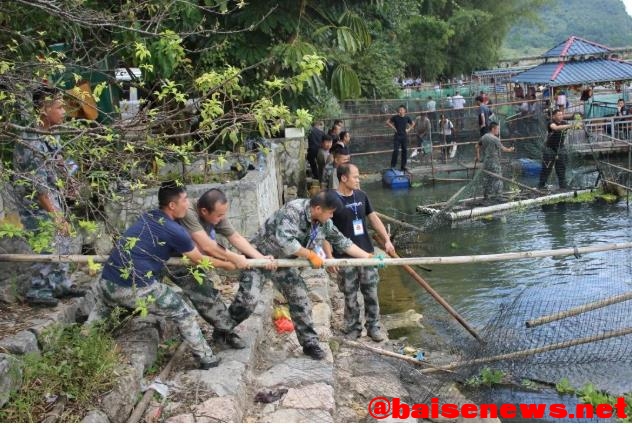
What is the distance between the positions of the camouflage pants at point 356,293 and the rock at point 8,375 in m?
3.33

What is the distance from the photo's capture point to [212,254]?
544cm

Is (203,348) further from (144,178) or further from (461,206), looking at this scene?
(461,206)

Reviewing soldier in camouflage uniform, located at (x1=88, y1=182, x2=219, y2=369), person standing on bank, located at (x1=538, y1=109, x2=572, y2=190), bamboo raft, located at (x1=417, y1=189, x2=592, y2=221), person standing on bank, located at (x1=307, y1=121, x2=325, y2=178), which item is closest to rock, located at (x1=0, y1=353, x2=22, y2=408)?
soldier in camouflage uniform, located at (x1=88, y1=182, x2=219, y2=369)

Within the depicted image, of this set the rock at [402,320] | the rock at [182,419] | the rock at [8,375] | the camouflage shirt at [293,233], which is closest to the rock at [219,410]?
the rock at [182,419]

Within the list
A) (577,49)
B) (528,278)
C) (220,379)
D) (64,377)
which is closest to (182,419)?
(220,379)

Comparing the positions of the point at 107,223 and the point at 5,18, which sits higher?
the point at 5,18

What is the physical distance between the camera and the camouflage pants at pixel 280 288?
5734 mm

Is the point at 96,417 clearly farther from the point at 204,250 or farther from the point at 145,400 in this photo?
the point at 204,250

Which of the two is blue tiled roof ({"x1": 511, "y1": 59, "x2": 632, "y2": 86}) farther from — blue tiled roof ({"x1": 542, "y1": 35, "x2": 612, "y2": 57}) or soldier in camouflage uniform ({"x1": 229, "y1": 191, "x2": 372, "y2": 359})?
soldier in camouflage uniform ({"x1": 229, "y1": 191, "x2": 372, "y2": 359})

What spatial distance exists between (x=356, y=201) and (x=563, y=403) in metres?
2.72

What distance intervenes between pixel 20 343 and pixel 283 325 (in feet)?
9.67

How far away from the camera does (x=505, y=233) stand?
12.1 metres

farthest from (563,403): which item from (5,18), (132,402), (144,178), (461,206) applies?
(461,206)

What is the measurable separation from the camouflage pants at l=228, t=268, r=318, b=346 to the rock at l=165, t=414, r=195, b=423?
130 centimetres
